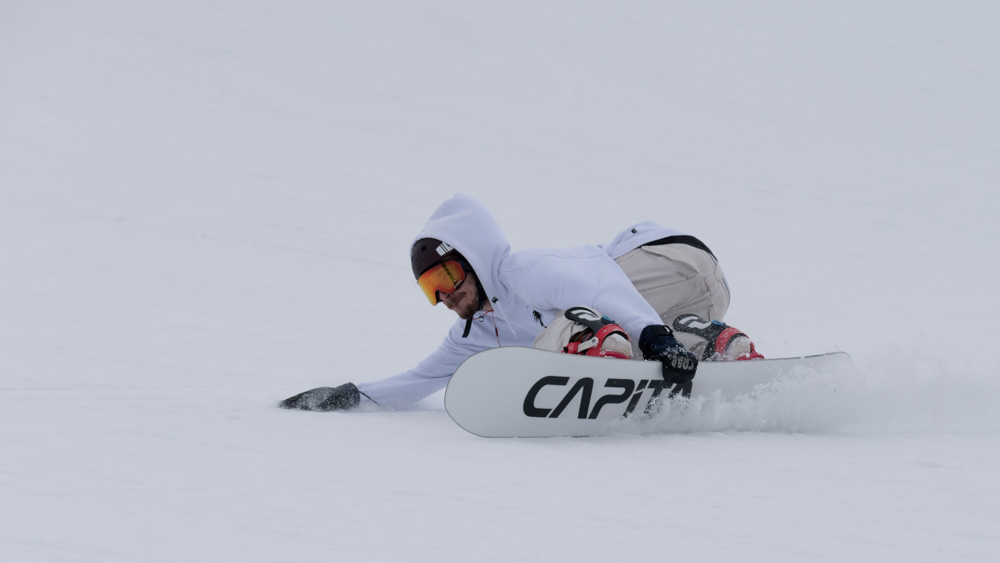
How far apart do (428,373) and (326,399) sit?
0.49 m

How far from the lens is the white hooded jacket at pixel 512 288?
3.43m

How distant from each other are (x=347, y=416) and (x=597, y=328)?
42.8 inches

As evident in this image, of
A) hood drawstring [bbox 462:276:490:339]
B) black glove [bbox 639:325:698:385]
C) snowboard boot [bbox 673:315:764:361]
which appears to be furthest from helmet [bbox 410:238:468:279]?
snowboard boot [bbox 673:315:764:361]

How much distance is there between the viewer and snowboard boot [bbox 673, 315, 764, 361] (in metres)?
3.72

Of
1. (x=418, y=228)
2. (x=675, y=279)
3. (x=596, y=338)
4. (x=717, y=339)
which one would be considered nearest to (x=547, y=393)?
(x=596, y=338)

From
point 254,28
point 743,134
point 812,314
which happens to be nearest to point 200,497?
point 812,314

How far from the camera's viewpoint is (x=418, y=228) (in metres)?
11.5

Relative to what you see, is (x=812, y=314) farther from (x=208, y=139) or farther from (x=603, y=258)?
(x=208, y=139)

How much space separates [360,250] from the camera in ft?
33.0

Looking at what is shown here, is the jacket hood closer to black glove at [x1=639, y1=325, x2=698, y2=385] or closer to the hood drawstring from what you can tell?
the hood drawstring

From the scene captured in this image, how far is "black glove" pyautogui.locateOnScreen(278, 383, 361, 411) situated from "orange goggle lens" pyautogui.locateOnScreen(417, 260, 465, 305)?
0.60 m

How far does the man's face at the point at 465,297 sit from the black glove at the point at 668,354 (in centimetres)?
73

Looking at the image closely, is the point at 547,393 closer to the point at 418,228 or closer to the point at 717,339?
the point at 717,339

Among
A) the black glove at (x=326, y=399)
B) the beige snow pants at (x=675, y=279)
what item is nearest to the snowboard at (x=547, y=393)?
the beige snow pants at (x=675, y=279)
